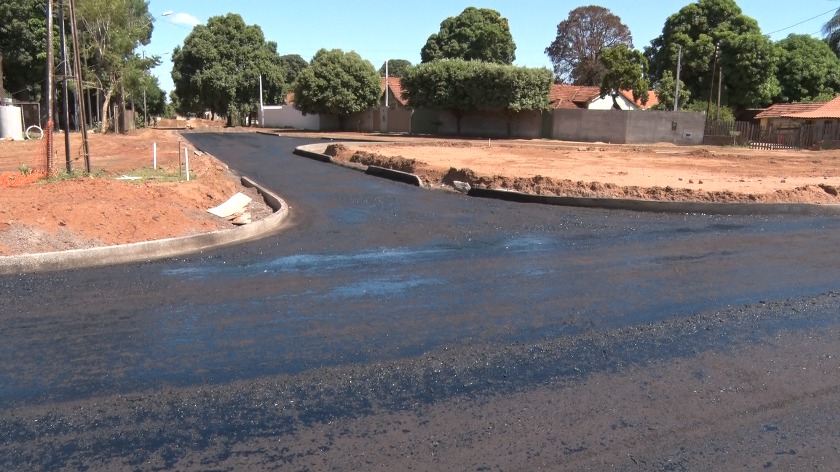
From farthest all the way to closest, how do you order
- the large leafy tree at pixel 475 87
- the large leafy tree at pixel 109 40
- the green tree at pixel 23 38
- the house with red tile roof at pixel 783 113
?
the green tree at pixel 23 38, the house with red tile roof at pixel 783 113, the large leafy tree at pixel 475 87, the large leafy tree at pixel 109 40

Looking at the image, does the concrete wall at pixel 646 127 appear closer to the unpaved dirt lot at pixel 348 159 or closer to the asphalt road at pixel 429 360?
the unpaved dirt lot at pixel 348 159

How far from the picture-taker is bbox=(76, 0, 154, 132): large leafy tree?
151 ft

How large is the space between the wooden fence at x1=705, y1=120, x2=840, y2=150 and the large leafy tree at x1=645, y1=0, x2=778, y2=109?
11901 millimetres

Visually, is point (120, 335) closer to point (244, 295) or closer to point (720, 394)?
point (244, 295)

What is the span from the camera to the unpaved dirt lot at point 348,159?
11609mm

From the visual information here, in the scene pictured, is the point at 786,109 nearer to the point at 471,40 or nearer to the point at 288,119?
the point at 471,40

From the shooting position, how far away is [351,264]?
10164mm

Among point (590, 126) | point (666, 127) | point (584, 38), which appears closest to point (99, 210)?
point (666, 127)

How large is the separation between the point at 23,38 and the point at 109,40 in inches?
377

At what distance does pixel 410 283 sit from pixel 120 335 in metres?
3.39

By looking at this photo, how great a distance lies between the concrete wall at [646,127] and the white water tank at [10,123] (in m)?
33.8

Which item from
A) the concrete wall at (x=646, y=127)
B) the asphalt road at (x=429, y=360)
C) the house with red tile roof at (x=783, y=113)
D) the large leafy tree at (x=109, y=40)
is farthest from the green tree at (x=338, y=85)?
the asphalt road at (x=429, y=360)

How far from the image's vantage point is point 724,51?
56406 millimetres

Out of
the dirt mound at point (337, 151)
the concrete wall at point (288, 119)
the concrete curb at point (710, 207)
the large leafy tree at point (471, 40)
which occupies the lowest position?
the concrete curb at point (710, 207)
